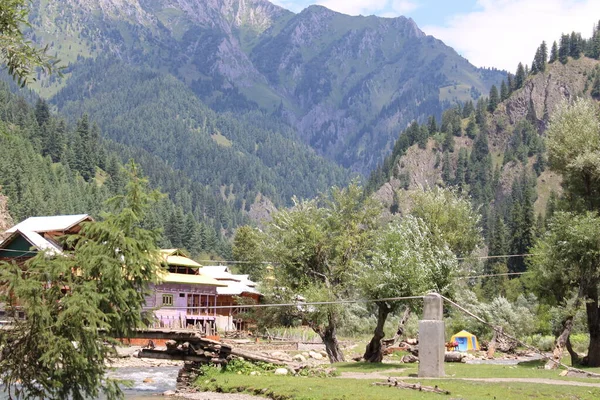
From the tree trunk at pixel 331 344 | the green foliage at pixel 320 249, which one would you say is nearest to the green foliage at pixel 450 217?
the green foliage at pixel 320 249

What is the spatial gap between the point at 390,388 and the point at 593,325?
1847cm

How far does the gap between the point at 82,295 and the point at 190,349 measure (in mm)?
20985

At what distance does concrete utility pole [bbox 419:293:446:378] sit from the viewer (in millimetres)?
31922

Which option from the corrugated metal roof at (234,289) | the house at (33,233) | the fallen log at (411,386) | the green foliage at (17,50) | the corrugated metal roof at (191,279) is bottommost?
the fallen log at (411,386)

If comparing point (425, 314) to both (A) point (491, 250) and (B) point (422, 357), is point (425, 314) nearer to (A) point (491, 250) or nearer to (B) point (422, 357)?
(B) point (422, 357)

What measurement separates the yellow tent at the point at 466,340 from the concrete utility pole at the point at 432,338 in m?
39.5

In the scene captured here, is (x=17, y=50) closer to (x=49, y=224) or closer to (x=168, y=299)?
(x=49, y=224)

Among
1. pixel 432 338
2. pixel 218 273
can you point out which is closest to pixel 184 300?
pixel 218 273

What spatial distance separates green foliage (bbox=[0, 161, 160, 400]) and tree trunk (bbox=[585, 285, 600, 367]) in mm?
28435

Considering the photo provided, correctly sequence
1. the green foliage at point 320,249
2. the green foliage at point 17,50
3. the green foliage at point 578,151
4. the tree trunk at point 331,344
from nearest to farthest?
the green foliage at point 17,50 < the green foliage at point 578,151 < the green foliage at point 320,249 < the tree trunk at point 331,344

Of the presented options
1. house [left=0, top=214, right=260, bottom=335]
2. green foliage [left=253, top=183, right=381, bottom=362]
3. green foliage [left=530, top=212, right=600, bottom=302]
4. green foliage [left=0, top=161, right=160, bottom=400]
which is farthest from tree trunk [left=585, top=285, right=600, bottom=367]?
house [left=0, top=214, right=260, bottom=335]

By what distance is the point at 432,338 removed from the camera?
32062mm

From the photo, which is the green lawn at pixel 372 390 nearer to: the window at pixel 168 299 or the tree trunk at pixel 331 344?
the tree trunk at pixel 331 344

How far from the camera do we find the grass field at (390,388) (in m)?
27.8
